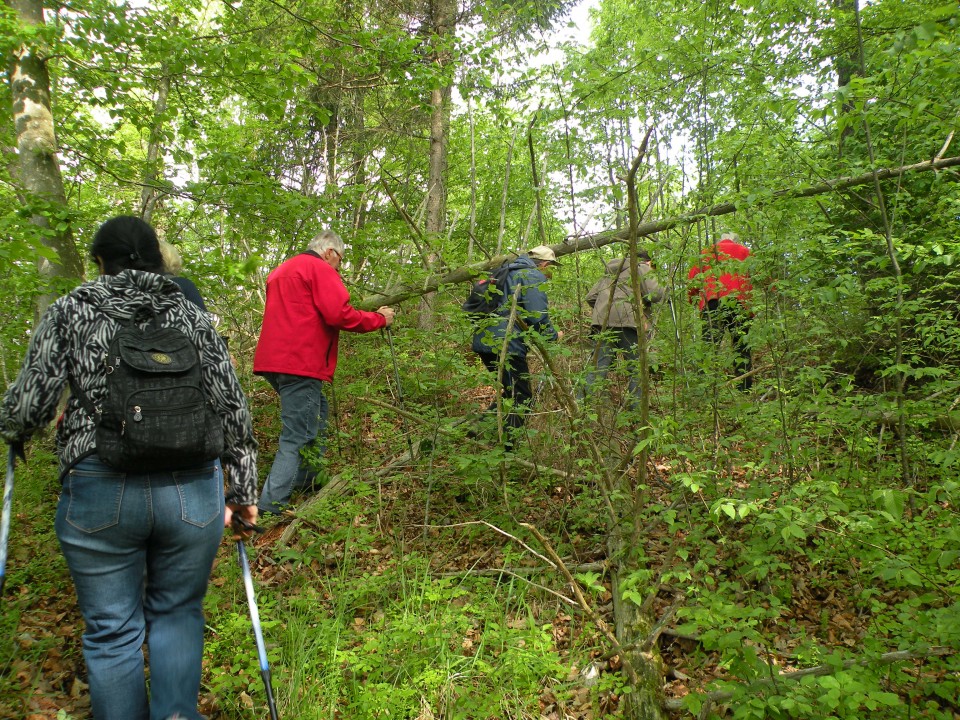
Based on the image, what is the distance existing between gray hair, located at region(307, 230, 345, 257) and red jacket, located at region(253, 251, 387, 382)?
0.39 feet

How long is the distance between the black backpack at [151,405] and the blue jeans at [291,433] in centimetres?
250

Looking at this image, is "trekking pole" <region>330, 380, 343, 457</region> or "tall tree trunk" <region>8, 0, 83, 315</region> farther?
"trekking pole" <region>330, 380, 343, 457</region>

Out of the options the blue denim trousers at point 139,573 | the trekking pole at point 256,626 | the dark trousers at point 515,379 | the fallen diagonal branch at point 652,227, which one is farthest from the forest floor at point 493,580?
the fallen diagonal branch at point 652,227

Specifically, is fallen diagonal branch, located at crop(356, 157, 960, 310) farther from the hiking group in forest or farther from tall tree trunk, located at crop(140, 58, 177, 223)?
the hiking group in forest

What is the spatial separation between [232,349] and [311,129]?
450 centimetres

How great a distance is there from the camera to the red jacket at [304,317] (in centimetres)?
474

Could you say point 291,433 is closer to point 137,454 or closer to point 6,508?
point 6,508

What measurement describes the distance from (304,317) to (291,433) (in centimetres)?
92

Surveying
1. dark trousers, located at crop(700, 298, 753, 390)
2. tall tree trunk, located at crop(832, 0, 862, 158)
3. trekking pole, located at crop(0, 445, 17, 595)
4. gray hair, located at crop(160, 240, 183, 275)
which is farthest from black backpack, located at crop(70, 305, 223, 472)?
tall tree trunk, located at crop(832, 0, 862, 158)

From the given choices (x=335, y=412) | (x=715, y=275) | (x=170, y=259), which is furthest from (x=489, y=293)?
(x=170, y=259)

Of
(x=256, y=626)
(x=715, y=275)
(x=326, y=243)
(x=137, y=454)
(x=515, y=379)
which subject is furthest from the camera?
(x=515, y=379)

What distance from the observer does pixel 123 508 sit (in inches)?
83.0

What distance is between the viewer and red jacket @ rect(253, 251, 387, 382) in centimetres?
474

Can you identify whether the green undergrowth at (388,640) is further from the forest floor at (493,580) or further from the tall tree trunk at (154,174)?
the tall tree trunk at (154,174)
